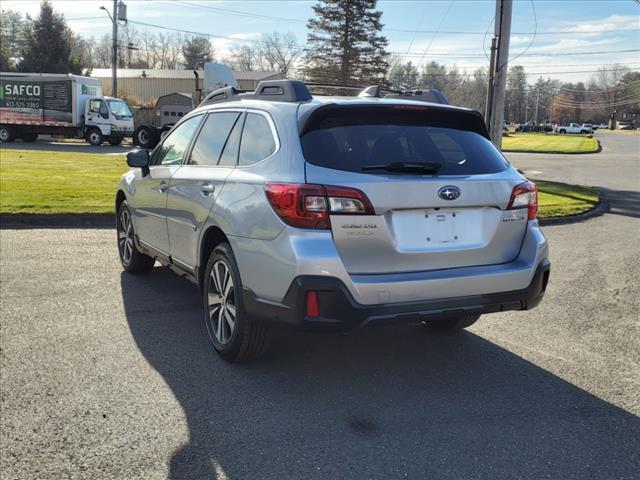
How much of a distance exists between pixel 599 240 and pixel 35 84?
3273cm

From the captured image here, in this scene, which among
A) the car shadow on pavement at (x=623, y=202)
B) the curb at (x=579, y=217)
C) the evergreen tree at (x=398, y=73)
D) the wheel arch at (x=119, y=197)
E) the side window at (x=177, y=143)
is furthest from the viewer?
the evergreen tree at (x=398, y=73)

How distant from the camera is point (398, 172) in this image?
12.1ft

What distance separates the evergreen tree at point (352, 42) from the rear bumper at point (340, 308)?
1916 inches

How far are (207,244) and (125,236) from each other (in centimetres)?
257

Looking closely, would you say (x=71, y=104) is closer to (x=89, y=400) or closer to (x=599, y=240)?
(x=599, y=240)

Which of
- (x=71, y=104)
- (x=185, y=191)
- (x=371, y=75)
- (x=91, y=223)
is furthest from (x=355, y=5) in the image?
(x=185, y=191)

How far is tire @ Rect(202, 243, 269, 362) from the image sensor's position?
4027mm

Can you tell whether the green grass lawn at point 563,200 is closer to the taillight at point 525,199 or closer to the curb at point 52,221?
the taillight at point 525,199

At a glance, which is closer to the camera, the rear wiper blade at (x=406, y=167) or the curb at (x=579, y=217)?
the rear wiper blade at (x=406, y=167)

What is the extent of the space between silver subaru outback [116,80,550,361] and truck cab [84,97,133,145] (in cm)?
3082

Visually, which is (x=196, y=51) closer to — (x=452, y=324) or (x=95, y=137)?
(x=95, y=137)

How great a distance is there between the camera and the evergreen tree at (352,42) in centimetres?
5078

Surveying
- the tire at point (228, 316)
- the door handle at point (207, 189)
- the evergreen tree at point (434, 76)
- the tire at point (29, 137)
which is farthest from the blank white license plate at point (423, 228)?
the evergreen tree at point (434, 76)

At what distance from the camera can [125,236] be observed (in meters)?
6.75
